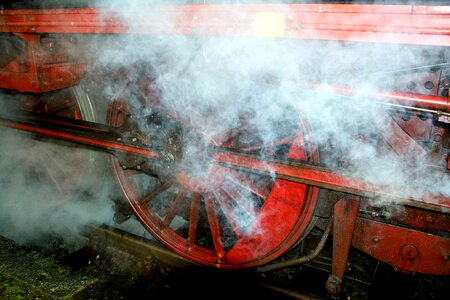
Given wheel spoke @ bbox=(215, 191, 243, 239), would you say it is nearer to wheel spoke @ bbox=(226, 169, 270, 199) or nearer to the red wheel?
the red wheel

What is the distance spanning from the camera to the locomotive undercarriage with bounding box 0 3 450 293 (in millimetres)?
1974

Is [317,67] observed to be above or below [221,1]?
below

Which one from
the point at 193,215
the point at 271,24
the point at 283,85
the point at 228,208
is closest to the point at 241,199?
the point at 228,208

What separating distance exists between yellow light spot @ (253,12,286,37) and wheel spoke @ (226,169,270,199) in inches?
58.0

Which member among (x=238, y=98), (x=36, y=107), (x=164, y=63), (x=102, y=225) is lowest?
(x=102, y=225)

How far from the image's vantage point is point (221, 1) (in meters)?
1.95

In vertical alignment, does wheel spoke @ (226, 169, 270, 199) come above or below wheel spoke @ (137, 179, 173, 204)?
above

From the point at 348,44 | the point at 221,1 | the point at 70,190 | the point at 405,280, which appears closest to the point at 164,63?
the point at 221,1

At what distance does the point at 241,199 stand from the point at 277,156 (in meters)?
0.77

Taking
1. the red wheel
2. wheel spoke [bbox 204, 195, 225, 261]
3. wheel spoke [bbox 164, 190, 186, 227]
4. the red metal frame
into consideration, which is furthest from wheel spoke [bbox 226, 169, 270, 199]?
the red metal frame

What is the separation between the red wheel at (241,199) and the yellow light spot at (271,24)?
0.85 metres

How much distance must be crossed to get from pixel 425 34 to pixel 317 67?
861mm

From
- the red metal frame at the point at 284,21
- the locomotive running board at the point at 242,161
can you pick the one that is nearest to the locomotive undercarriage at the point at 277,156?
the locomotive running board at the point at 242,161

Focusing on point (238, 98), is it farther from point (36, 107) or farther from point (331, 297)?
point (36, 107)
